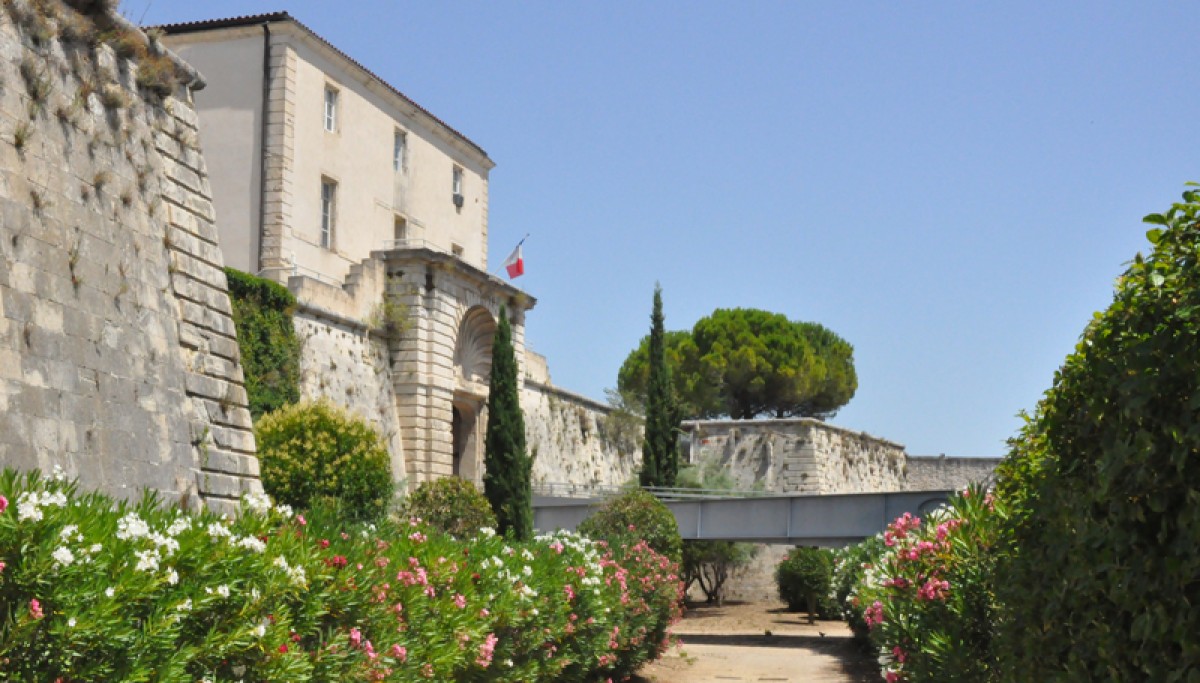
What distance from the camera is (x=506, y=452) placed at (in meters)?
26.3

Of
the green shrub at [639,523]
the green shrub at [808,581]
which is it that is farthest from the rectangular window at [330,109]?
the green shrub at [808,581]

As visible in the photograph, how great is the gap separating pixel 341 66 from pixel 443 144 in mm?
5711

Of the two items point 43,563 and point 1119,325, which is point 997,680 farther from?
point 43,563

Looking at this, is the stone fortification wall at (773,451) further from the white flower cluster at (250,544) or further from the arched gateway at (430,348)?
the white flower cluster at (250,544)

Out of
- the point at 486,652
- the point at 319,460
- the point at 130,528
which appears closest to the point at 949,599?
the point at 486,652

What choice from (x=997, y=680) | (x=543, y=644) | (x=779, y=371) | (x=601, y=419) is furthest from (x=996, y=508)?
(x=779, y=371)

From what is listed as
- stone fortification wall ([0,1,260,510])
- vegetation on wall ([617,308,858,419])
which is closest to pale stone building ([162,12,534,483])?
stone fortification wall ([0,1,260,510])

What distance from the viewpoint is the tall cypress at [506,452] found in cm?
2573

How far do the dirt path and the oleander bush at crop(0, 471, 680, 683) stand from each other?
8.30 m

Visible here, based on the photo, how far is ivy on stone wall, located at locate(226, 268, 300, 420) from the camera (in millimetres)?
22625

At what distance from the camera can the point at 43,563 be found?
460 centimetres

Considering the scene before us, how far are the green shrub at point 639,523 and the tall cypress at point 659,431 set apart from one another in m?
11.6

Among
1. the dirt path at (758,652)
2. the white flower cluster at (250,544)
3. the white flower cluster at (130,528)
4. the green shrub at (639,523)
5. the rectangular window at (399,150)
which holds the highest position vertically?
the rectangular window at (399,150)

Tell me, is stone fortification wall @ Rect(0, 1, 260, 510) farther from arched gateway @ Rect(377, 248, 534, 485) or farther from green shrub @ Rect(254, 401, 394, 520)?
arched gateway @ Rect(377, 248, 534, 485)
